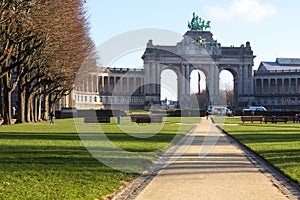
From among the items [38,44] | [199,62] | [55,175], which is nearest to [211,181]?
[55,175]

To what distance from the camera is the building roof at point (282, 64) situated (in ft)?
547

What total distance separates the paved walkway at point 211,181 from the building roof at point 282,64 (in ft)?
491

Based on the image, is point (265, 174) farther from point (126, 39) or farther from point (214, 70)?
point (214, 70)

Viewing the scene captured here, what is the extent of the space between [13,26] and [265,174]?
23910 millimetres

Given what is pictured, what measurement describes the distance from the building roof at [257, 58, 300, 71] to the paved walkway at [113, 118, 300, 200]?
150 m

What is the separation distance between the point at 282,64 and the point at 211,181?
6371 inches

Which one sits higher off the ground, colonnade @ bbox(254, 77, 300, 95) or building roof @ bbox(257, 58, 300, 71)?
building roof @ bbox(257, 58, 300, 71)

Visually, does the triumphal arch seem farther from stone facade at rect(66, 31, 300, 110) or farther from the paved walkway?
the paved walkway

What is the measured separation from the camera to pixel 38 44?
40281 millimetres

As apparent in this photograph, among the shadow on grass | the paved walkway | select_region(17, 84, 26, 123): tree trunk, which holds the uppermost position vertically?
select_region(17, 84, 26, 123): tree trunk

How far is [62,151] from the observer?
22453 millimetres

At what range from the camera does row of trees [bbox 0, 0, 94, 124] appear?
34.7 metres

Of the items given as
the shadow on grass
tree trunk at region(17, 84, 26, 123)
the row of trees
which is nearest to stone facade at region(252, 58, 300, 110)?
the row of trees

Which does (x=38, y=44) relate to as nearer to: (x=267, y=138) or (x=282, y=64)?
(x=267, y=138)
